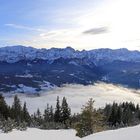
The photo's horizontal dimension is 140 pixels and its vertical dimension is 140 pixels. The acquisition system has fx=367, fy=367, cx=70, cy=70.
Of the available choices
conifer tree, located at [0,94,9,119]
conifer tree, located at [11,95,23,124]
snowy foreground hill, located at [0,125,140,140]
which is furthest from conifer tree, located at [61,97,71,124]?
snowy foreground hill, located at [0,125,140,140]

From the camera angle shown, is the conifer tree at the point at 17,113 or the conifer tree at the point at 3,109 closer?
the conifer tree at the point at 3,109

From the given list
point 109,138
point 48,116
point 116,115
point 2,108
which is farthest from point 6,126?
point 48,116

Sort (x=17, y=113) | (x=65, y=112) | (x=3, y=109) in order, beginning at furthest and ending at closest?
(x=65, y=112) < (x=17, y=113) < (x=3, y=109)

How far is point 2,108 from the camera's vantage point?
7762cm

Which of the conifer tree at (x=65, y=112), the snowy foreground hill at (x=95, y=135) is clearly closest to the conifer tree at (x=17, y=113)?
the conifer tree at (x=65, y=112)

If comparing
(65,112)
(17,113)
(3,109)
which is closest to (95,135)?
(3,109)

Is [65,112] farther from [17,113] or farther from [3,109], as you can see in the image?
[3,109]

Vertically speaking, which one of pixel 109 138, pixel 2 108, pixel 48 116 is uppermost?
pixel 109 138

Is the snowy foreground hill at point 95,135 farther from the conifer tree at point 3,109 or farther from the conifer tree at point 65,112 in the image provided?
the conifer tree at point 65,112

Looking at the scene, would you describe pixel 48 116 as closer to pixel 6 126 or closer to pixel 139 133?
pixel 6 126

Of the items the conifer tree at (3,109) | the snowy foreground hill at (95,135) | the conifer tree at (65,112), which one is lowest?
the conifer tree at (65,112)

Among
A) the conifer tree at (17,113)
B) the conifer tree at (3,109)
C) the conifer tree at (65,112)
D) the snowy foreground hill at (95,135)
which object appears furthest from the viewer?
the conifer tree at (65,112)

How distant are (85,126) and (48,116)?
80.8 meters

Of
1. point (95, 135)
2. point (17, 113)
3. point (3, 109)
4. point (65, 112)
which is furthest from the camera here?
point (65, 112)
